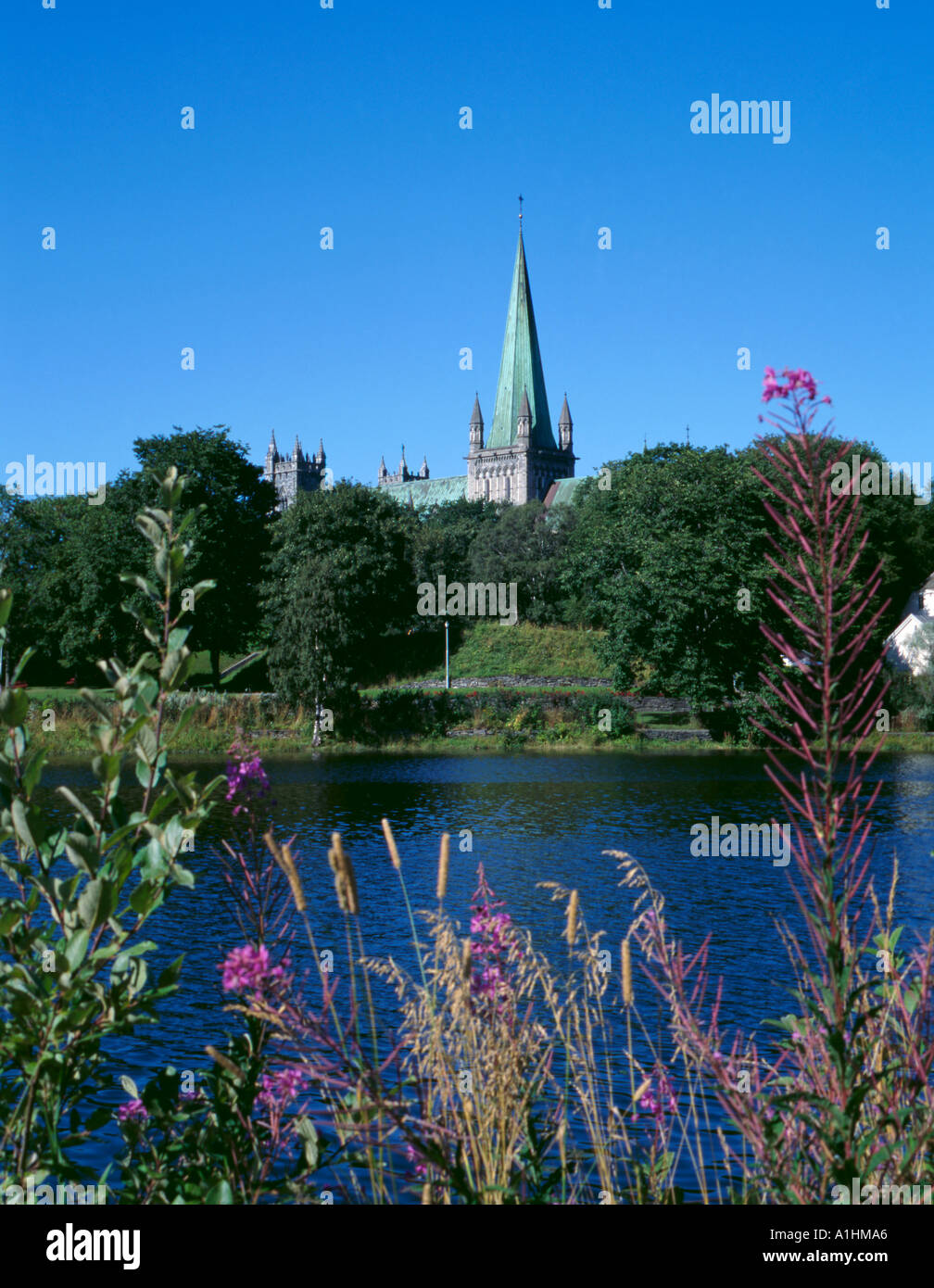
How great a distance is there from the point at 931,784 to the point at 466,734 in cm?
2322

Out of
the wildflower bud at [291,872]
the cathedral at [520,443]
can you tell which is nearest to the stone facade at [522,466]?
the cathedral at [520,443]

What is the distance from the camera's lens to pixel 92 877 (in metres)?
3.89

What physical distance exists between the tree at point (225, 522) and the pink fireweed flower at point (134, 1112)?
191 ft

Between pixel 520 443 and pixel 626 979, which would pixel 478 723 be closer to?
pixel 626 979

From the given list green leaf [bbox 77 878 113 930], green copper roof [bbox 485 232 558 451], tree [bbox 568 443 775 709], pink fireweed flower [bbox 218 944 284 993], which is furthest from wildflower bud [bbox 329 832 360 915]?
green copper roof [bbox 485 232 558 451]

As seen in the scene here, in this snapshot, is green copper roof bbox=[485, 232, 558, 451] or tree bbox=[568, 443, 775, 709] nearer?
tree bbox=[568, 443, 775, 709]

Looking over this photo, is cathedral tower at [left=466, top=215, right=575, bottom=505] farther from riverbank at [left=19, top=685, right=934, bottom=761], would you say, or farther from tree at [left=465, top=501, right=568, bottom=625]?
riverbank at [left=19, top=685, right=934, bottom=761]

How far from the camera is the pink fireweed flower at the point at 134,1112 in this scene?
4649 millimetres

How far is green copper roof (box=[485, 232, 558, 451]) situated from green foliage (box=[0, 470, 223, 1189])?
151 meters

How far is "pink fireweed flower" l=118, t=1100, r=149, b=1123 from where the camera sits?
15.3ft

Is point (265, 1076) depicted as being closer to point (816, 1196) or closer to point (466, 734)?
point (816, 1196)

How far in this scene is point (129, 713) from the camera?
13.8 feet

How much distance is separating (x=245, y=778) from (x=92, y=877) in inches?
37.4

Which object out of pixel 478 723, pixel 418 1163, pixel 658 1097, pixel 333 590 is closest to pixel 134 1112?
pixel 418 1163
